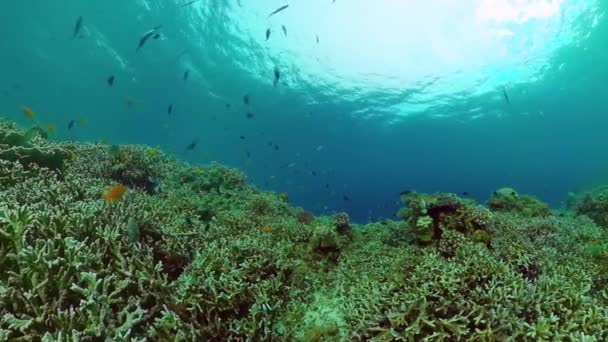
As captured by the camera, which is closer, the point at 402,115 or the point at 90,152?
the point at 90,152

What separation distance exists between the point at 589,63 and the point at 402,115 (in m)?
20.5

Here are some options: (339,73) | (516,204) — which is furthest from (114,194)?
(339,73)

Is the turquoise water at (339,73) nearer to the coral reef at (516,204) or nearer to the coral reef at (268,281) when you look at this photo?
the coral reef at (516,204)

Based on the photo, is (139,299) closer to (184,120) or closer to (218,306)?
(218,306)

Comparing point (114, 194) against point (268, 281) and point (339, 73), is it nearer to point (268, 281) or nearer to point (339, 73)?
point (268, 281)

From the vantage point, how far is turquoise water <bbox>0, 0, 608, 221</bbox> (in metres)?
27.5

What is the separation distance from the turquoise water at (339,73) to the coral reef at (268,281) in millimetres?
10368

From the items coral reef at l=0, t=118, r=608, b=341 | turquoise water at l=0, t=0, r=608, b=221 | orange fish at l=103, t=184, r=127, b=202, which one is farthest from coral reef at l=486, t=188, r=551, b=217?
orange fish at l=103, t=184, r=127, b=202

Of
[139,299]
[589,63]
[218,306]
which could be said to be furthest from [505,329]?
[589,63]

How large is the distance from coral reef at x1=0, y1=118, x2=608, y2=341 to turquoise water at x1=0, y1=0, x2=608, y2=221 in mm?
10368

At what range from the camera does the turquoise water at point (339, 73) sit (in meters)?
27.5

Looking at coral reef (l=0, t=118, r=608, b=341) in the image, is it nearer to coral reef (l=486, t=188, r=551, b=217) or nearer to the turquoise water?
coral reef (l=486, t=188, r=551, b=217)

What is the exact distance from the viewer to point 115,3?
3127 cm

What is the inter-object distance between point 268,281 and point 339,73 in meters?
34.6
